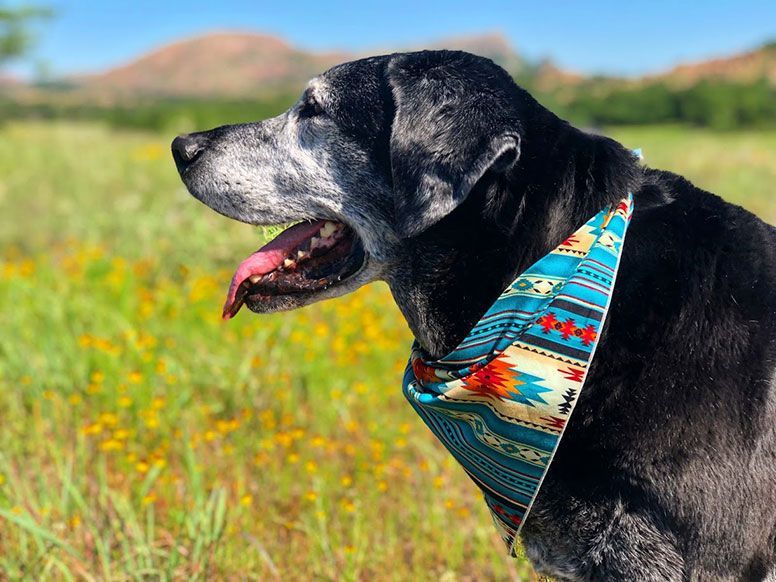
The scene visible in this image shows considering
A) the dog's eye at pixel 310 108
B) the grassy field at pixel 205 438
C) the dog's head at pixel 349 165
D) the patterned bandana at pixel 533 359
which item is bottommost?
the grassy field at pixel 205 438

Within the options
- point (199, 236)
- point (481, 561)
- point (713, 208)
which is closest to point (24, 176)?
point (199, 236)

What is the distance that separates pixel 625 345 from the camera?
1.96 metres

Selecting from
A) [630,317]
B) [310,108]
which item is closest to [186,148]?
[310,108]

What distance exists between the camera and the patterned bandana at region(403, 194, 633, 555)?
1.92 m

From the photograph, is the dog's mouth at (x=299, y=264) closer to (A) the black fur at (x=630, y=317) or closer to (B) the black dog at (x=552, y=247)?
(B) the black dog at (x=552, y=247)

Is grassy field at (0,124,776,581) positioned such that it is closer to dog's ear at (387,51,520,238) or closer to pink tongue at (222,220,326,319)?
pink tongue at (222,220,326,319)

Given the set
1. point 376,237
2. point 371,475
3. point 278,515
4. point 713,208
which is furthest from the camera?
point 371,475

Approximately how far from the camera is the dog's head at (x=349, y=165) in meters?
2.11

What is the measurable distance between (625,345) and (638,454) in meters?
0.29

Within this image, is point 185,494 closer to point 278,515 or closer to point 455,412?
point 278,515

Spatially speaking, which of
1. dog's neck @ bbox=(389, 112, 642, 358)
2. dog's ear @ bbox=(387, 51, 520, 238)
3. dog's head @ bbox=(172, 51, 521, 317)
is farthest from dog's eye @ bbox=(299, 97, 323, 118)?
dog's neck @ bbox=(389, 112, 642, 358)

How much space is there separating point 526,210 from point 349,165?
2.18ft

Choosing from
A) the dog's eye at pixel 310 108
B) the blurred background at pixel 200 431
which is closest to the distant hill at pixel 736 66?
the blurred background at pixel 200 431

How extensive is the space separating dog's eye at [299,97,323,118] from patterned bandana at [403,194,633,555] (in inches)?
38.5
